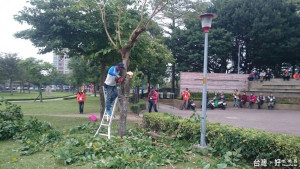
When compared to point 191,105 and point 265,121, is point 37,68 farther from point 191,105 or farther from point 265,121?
point 265,121

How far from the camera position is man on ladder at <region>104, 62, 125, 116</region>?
7264 mm

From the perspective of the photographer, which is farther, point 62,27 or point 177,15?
point 177,15

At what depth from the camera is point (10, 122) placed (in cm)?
875

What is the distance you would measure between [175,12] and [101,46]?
20.6m

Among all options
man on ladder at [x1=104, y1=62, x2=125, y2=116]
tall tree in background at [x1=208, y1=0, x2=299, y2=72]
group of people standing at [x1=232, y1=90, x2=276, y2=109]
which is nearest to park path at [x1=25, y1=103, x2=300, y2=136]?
man on ladder at [x1=104, y1=62, x2=125, y2=116]

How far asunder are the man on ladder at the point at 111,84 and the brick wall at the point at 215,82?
54.3 feet

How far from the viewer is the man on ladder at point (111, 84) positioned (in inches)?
286

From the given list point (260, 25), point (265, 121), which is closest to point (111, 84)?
point (265, 121)

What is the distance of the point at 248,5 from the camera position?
28.3m

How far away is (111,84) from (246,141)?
416cm

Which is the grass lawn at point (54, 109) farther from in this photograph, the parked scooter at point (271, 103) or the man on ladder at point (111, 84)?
the parked scooter at point (271, 103)

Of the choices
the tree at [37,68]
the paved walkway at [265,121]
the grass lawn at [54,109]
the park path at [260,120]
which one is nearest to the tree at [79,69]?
the tree at [37,68]

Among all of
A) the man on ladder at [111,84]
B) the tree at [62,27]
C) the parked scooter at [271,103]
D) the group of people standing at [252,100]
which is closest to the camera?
the man on ladder at [111,84]

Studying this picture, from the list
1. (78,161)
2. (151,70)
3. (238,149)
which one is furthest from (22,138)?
(151,70)
